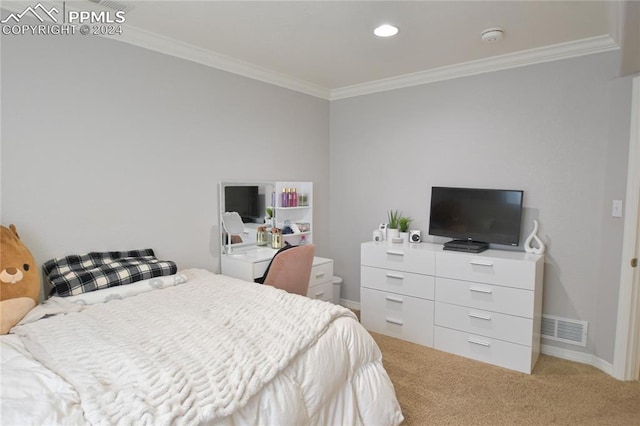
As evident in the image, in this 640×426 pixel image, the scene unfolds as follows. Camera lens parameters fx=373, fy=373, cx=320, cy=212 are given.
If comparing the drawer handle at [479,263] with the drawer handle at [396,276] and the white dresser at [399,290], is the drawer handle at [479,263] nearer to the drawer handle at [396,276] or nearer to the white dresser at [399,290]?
the white dresser at [399,290]

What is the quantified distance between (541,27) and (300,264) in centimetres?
234

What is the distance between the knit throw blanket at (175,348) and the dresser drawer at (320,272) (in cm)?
109

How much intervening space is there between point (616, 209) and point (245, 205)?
286 centimetres

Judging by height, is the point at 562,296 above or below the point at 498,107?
below

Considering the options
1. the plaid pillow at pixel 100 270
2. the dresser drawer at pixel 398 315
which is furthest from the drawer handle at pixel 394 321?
the plaid pillow at pixel 100 270

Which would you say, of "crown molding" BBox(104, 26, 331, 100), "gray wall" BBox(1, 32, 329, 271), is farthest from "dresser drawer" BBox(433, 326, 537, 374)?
"crown molding" BBox(104, 26, 331, 100)

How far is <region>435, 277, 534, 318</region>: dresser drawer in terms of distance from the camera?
2.72 metres

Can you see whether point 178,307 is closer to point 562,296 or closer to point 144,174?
point 144,174

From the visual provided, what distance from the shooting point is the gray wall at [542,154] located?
2.71m

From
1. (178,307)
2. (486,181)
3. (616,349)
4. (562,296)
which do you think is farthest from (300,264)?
(616,349)

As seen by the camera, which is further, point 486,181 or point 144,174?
point 486,181

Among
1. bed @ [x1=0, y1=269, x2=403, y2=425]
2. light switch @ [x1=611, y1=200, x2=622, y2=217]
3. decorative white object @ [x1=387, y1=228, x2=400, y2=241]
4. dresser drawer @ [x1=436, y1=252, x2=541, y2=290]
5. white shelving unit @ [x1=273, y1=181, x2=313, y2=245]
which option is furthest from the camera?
white shelving unit @ [x1=273, y1=181, x2=313, y2=245]

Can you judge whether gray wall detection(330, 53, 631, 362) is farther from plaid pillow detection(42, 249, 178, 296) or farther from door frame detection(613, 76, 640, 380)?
plaid pillow detection(42, 249, 178, 296)

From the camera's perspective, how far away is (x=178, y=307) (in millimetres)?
2020
